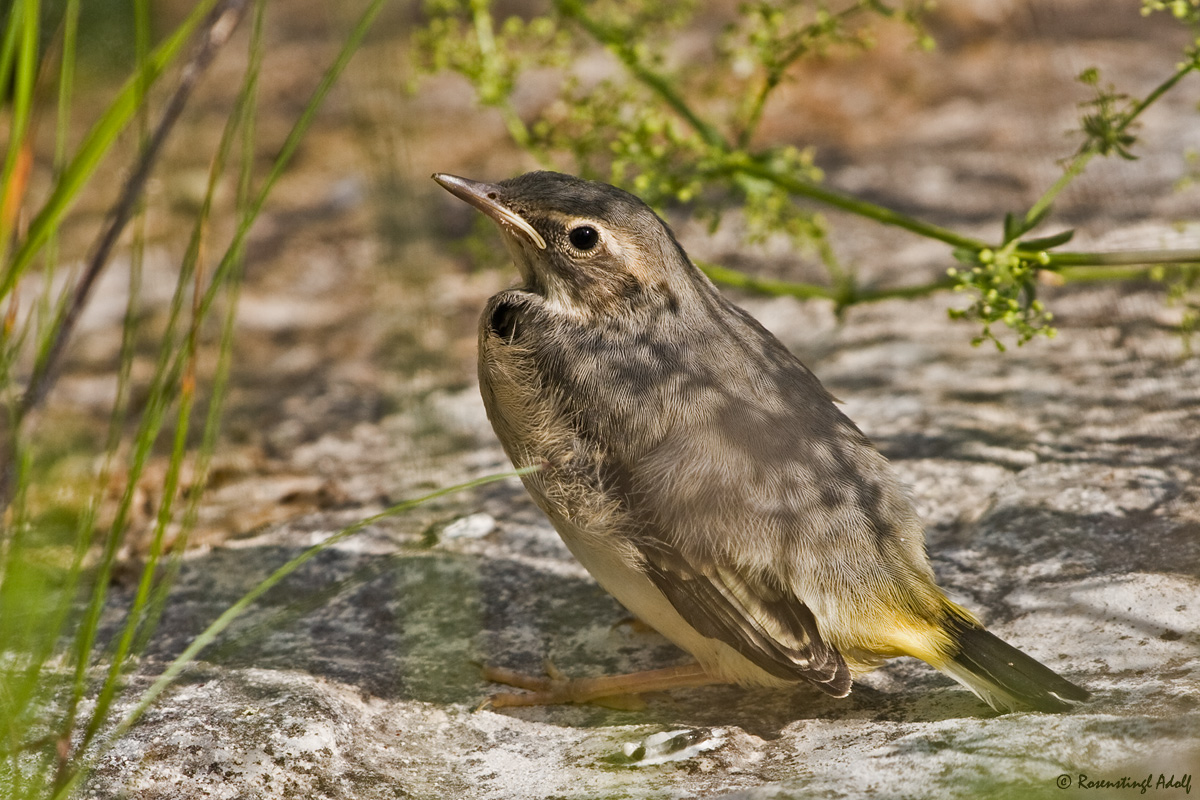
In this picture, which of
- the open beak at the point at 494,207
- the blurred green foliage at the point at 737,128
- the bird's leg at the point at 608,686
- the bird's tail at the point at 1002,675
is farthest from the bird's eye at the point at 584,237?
the bird's tail at the point at 1002,675

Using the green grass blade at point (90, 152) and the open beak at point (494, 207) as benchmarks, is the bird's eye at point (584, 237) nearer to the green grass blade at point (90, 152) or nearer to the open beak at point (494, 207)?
the open beak at point (494, 207)

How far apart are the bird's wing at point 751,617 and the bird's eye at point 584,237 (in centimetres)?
105

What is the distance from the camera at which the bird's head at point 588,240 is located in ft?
11.9

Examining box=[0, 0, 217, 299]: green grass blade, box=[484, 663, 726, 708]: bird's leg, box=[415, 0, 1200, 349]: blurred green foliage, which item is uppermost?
box=[415, 0, 1200, 349]: blurred green foliage

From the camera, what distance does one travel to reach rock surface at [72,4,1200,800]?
283 cm

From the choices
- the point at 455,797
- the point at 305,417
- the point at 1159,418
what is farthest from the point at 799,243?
the point at 455,797

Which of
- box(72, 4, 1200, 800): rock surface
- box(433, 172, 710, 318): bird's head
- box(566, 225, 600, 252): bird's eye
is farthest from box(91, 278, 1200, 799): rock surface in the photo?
box(566, 225, 600, 252): bird's eye

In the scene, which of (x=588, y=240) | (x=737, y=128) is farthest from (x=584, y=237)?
(x=737, y=128)

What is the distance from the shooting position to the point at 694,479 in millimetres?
3186

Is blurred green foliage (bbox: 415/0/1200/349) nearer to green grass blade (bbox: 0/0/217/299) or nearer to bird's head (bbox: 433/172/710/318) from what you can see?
bird's head (bbox: 433/172/710/318)

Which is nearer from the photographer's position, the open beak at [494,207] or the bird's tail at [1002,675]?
the bird's tail at [1002,675]

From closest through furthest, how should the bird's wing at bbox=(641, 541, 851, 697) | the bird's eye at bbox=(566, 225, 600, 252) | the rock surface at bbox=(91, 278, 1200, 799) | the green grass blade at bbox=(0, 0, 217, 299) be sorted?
the green grass blade at bbox=(0, 0, 217, 299), the rock surface at bbox=(91, 278, 1200, 799), the bird's wing at bbox=(641, 541, 851, 697), the bird's eye at bbox=(566, 225, 600, 252)

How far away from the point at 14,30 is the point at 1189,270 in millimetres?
3976

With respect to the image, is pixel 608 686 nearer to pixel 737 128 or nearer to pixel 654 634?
pixel 654 634
